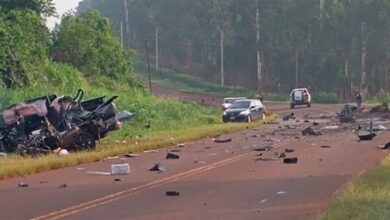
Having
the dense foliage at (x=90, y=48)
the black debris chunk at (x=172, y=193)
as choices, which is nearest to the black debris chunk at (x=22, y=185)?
the black debris chunk at (x=172, y=193)

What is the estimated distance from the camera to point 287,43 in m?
107

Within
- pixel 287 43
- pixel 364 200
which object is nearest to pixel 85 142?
pixel 364 200

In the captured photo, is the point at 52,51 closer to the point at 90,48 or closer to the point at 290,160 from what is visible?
the point at 90,48

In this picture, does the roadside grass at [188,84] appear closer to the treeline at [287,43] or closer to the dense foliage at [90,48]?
the treeline at [287,43]

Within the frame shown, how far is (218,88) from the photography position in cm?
10575

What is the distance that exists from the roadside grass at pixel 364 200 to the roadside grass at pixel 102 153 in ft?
28.0

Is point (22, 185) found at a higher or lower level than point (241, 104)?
higher

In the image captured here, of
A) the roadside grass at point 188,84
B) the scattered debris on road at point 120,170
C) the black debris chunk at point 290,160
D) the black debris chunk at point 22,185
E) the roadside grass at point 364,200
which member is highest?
the roadside grass at point 364,200

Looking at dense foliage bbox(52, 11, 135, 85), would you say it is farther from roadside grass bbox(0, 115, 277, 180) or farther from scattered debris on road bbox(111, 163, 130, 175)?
scattered debris on road bbox(111, 163, 130, 175)

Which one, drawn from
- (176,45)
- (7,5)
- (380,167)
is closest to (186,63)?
(176,45)

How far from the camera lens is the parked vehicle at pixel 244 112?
2114 inches

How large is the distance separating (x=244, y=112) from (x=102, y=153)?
25.8 meters

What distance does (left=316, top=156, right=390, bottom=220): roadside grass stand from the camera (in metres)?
13.6

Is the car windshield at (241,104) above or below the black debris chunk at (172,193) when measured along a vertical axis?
below
